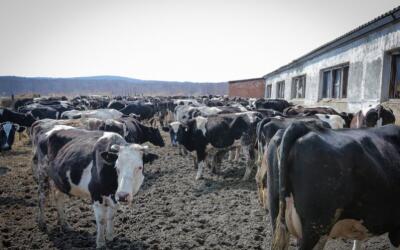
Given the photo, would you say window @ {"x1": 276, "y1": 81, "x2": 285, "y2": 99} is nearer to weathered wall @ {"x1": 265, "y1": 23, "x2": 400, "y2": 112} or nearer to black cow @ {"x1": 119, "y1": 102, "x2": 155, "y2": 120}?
weathered wall @ {"x1": 265, "y1": 23, "x2": 400, "y2": 112}

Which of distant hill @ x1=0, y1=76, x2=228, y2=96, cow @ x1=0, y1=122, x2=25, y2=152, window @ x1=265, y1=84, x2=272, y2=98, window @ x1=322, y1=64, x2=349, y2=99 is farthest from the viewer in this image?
distant hill @ x1=0, y1=76, x2=228, y2=96

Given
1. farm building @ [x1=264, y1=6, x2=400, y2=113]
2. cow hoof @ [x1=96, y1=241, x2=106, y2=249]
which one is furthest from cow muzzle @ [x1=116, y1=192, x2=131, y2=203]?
farm building @ [x1=264, y1=6, x2=400, y2=113]

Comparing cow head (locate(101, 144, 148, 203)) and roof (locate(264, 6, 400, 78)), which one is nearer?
cow head (locate(101, 144, 148, 203))

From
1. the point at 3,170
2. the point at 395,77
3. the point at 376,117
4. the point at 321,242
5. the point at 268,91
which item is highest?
the point at 268,91

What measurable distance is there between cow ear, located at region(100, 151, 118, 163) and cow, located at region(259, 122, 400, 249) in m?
2.23

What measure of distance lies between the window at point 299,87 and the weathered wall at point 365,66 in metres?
3.44

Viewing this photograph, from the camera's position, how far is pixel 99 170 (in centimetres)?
437

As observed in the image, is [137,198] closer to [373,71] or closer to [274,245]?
[274,245]

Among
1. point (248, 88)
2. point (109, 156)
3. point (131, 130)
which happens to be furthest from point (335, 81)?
point (248, 88)

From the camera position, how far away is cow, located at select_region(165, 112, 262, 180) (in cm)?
923

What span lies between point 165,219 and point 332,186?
12.2ft

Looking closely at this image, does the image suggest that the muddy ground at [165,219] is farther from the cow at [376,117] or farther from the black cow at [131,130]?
the cow at [376,117]

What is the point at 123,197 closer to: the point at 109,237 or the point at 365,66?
the point at 109,237

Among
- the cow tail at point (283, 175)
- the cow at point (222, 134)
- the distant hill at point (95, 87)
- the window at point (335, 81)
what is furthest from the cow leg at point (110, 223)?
the distant hill at point (95, 87)
